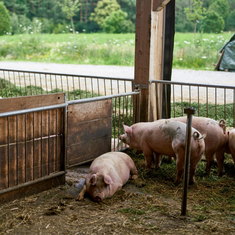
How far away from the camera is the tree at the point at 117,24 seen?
30281 mm

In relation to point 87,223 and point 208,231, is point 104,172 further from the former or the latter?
point 208,231

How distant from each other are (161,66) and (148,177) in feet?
7.21

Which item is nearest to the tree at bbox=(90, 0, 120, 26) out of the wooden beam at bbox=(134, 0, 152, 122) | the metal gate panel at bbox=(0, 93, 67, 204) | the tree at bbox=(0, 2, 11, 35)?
the tree at bbox=(0, 2, 11, 35)

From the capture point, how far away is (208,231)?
10.4 feet

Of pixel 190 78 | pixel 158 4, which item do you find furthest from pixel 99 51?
pixel 158 4

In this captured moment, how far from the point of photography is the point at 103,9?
110 feet

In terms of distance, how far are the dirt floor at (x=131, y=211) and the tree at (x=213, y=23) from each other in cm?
2346

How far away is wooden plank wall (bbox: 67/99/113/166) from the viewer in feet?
14.6

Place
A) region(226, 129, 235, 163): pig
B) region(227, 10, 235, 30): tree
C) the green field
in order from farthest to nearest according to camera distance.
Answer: region(227, 10, 235, 30): tree
the green field
region(226, 129, 235, 163): pig

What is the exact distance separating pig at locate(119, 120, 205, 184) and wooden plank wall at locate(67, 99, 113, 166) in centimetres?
33

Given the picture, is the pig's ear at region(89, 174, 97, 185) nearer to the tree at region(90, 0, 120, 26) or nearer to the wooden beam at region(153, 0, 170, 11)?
the wooden beam at region(153, 0, 170, 11)

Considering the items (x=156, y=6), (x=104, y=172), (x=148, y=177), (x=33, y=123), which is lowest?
(x=148, y=177)

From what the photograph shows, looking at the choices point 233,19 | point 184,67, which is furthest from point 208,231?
point 233,19

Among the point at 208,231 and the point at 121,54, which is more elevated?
the point at 121,54
